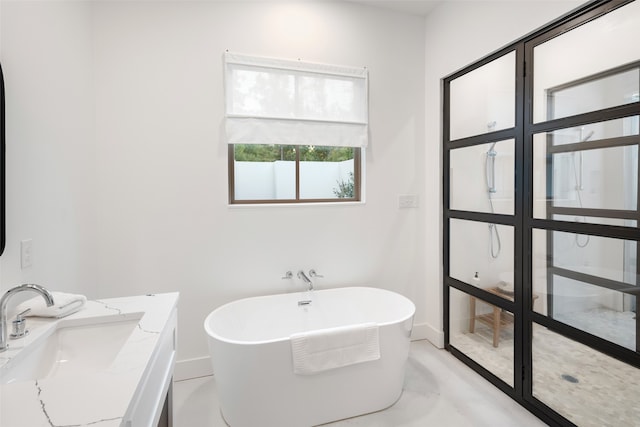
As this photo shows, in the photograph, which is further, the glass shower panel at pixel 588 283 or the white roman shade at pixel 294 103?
the white roman shade at pixel 294 103

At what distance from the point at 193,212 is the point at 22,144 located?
109 cm

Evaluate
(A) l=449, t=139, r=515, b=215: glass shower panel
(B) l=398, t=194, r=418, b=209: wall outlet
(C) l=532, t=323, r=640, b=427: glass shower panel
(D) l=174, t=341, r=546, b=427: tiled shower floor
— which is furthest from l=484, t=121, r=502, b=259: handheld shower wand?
(D) l=174, t=341, r=546, b=427: tiled shower floor

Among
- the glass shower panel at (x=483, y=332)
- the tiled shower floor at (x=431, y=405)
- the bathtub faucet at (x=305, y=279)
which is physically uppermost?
the bathtub faucet at (x=305, y=279)

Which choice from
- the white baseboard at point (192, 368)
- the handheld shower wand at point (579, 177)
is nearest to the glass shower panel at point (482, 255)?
the handheld shower wand at point (579, 177)

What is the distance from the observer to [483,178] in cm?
241

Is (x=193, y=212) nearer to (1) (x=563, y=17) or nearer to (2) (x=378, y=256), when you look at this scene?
(2) (x=378, y=256)

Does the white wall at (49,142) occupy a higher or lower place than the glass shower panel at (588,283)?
higher

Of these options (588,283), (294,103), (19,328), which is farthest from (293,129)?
(588,283)

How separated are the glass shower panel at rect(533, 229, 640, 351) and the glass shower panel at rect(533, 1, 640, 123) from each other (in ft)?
2.32

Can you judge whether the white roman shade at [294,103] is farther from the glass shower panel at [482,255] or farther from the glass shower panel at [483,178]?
the glass shower panel at [482,255]

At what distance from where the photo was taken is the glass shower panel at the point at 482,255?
2217 mm

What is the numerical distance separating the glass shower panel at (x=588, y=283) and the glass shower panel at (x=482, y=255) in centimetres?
24

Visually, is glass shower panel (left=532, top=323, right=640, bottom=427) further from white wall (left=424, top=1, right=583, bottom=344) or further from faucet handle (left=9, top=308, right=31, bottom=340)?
faucet handle (left=9, top=308, right=31, bottom=340)

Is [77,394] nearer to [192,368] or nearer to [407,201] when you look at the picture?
[192,368]
